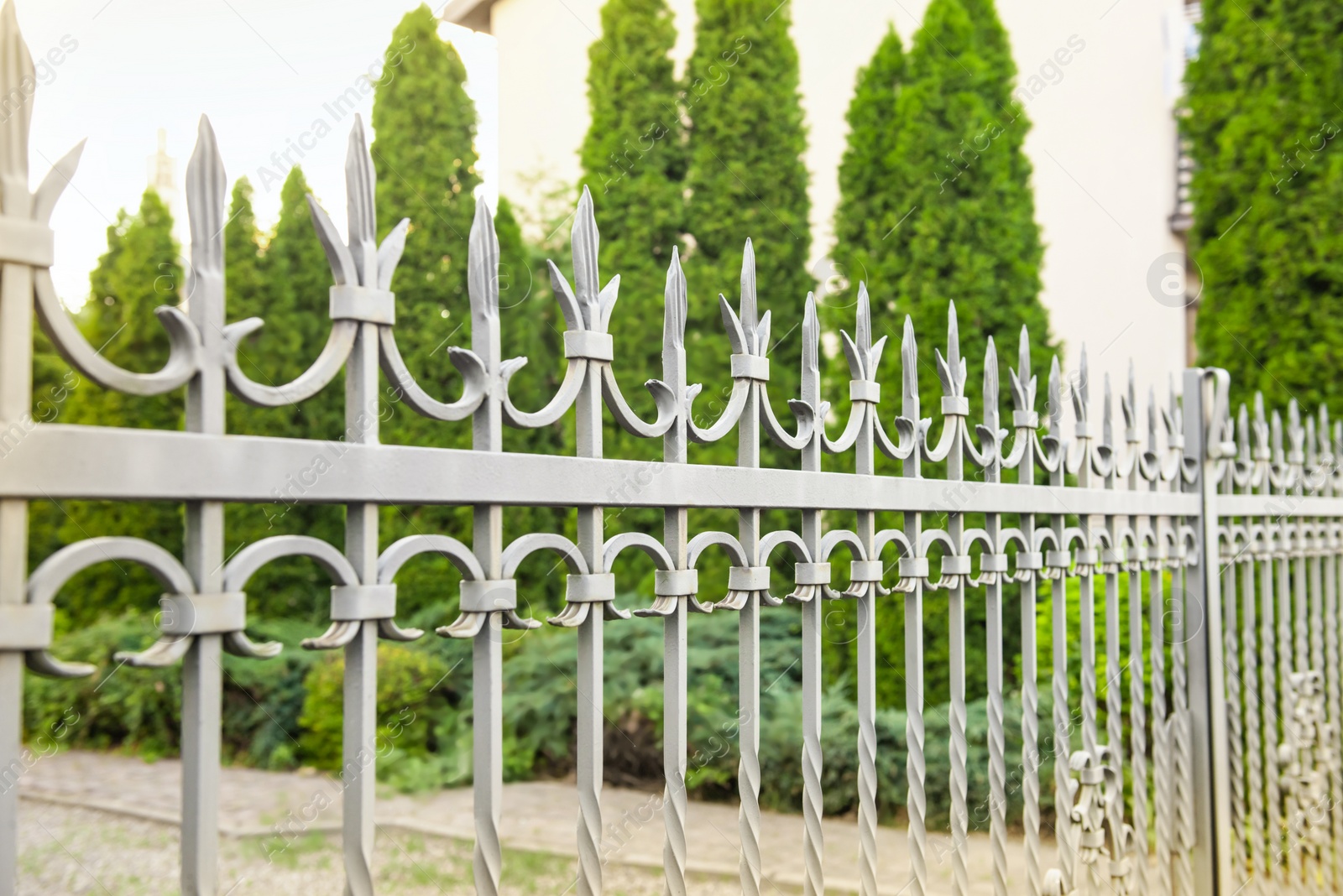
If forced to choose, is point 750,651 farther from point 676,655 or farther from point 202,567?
point 202,567

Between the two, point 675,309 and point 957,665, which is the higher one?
point 675,309

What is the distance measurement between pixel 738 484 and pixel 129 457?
2.81ft

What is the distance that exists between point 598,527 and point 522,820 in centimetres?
461

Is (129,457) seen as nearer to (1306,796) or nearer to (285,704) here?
(1306,796)

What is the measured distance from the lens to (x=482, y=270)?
1154 millimetres

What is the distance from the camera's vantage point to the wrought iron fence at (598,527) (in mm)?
843

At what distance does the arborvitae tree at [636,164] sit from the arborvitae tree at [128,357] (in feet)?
11.1

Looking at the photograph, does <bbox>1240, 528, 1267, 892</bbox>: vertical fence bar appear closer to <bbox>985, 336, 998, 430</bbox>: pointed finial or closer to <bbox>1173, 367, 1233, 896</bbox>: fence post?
<bbox>1173, 367, 1233, 896</bbox>: fence post

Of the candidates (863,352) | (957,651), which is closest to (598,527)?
(863,352)

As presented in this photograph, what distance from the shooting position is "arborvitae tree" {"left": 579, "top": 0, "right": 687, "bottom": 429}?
7453 mm

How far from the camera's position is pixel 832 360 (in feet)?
22.2

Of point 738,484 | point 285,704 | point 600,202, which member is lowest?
point 285,704

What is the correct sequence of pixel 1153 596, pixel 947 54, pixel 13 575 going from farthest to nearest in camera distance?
pixel 947 54
pixel 1153 596
pixel 13 575

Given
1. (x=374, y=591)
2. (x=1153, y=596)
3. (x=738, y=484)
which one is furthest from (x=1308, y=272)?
(x=374, y=591)
